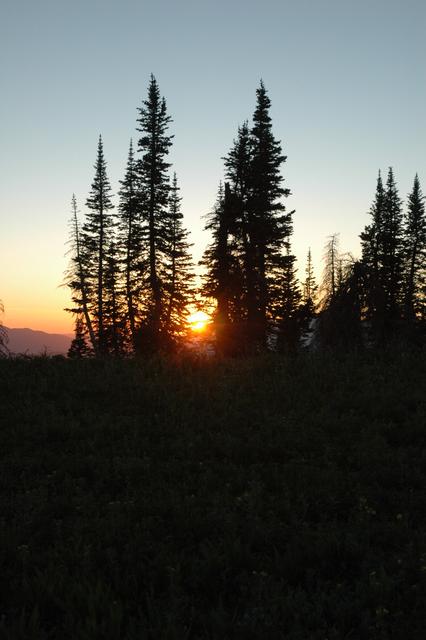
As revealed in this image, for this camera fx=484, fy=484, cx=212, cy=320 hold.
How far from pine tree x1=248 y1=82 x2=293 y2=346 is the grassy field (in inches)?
871

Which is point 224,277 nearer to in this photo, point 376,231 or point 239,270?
point 239,270

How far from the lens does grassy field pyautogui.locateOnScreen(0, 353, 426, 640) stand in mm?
4012

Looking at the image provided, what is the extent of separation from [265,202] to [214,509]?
28.6 metres

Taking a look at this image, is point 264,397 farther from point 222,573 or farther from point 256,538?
point 222,573

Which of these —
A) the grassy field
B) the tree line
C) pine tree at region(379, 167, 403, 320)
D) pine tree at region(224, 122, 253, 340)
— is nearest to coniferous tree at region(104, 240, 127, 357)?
the tree line

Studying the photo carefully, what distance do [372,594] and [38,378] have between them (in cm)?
866

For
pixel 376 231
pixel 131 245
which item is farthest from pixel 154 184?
pixel 376 231

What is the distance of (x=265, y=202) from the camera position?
32.2m

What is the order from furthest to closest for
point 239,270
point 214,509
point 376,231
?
point 376,231 → point 239,270 → point 214,509

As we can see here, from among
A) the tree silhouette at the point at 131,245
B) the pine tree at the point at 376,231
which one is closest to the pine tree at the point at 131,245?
the tree silhouette at the point at 131,245

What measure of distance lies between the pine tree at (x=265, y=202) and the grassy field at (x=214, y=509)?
72.6 ft

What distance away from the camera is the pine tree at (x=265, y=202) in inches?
1244

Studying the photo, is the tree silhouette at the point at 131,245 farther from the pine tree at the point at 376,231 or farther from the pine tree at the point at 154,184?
the pine tree at the point at 376,231

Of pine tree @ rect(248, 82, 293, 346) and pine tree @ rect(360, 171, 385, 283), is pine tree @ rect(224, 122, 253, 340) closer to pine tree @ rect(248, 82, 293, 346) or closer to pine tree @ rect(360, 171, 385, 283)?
pine tree @ rect(248, 82, 293, 346)
